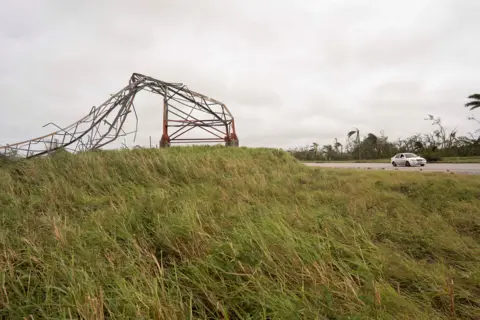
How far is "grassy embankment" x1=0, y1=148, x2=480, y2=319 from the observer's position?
6.68 ft

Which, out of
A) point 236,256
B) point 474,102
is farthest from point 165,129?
point 474,102

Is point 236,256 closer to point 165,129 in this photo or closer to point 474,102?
point 165,129

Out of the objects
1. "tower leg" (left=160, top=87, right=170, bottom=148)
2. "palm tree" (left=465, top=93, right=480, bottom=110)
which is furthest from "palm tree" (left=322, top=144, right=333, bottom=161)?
"tower leg" (left=160, top=87, right=170, bottom=148)

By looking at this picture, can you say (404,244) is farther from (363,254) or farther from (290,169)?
(290,169)

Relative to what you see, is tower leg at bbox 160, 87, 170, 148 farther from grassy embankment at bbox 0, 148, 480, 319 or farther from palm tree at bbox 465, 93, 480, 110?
palm tree at bbox 465, 93, 480, 110

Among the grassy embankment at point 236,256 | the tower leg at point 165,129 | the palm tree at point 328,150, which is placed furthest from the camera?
the palm tree at point 328,150

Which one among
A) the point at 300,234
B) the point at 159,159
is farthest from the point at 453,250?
the point at 159,159

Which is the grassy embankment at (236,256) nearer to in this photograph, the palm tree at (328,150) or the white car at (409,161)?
the white car at (409,161)

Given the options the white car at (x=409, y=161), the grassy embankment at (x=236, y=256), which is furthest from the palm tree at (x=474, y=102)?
the grassy embankment at (x=236, y=256)

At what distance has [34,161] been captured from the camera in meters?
8.21

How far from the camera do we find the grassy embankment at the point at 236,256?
2.04 m

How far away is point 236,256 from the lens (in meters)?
2.53

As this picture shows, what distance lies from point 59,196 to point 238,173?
471 centimetres

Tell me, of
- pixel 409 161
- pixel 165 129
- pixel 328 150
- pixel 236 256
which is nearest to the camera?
pixel 236 256
